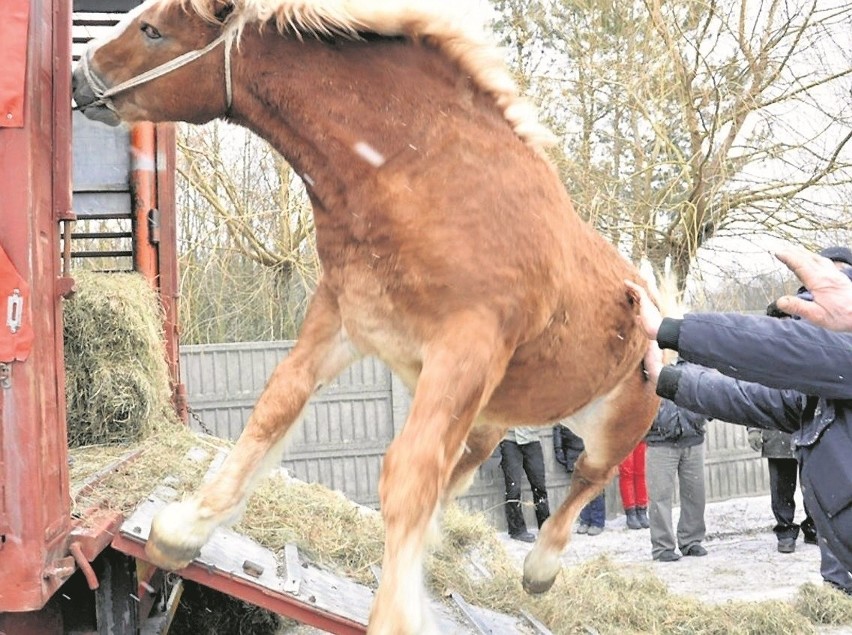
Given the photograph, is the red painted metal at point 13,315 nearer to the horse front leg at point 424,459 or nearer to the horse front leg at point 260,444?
the horse front leg at point 260,444

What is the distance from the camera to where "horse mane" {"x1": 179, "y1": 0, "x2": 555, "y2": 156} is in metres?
2.41

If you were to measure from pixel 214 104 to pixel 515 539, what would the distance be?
6.66m

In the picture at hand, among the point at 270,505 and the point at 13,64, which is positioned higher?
the point at 13,64

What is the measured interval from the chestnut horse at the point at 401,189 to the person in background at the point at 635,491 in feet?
20.7

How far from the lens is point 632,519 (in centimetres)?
883

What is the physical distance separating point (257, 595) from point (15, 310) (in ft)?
3.94

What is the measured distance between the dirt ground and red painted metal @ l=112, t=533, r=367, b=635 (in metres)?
3.27

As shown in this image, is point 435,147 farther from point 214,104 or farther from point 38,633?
point 38,633

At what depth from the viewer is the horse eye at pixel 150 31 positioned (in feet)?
8.28

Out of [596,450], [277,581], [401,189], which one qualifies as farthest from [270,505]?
A: [401,189]

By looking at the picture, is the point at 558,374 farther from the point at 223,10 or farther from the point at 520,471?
the point at 520,471

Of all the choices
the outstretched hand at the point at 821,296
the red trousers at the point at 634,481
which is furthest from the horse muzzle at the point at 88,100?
the red trousers at the point at 634,481

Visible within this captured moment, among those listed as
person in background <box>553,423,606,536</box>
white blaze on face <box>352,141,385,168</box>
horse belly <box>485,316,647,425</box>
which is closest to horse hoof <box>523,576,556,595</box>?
horse belly <box>485,316,647,425</box>

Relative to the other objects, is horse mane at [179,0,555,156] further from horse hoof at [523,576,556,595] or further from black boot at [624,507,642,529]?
black boot at [624,507,642,529]
